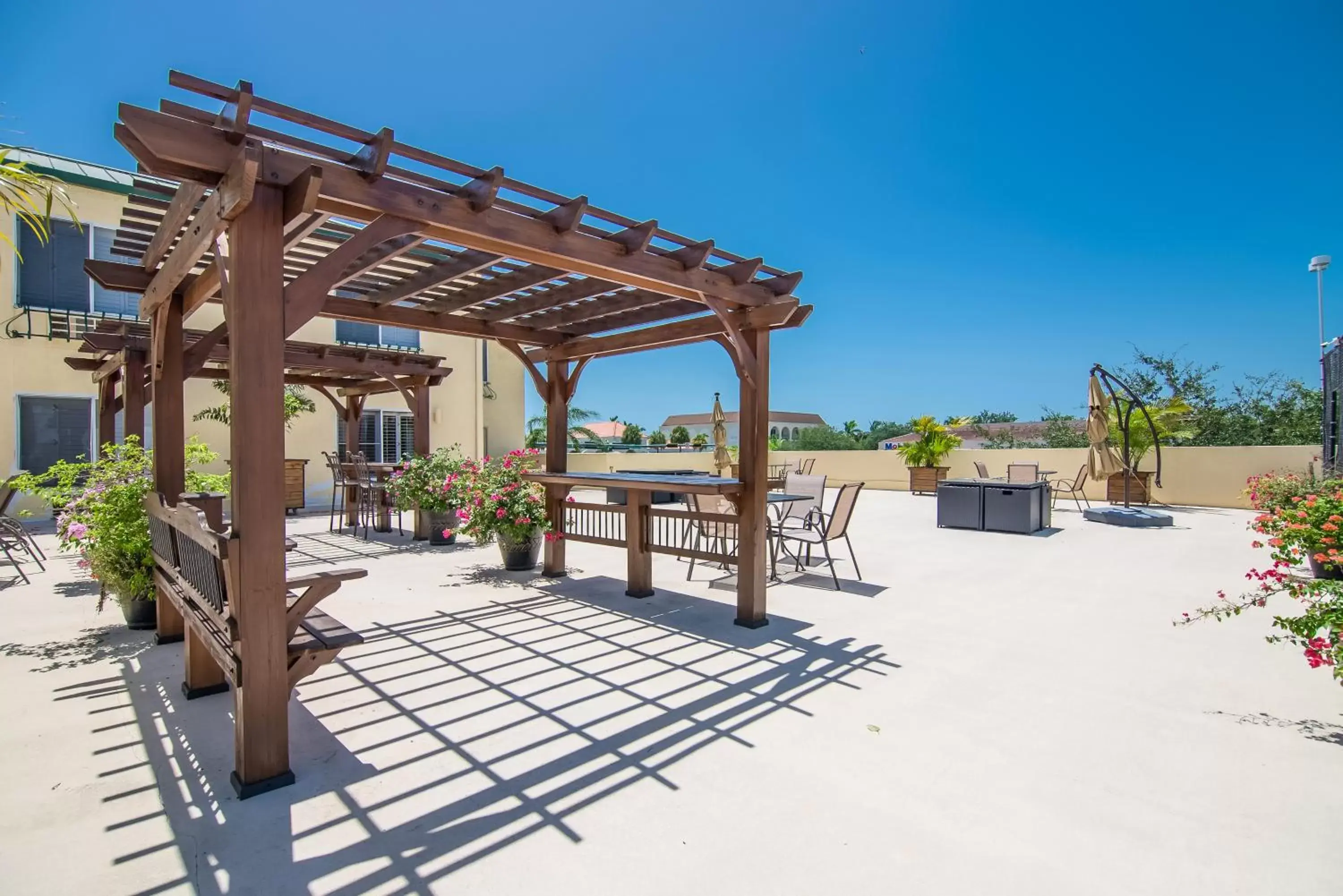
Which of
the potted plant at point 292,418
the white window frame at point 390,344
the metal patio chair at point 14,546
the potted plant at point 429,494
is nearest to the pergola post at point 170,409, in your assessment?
the metal patio chair at point 14,546

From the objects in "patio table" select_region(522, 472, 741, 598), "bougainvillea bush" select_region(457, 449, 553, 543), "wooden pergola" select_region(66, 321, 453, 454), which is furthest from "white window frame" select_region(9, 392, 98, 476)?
"patio table" select_region(522, 472, 741, 598)

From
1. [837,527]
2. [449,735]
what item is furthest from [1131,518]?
[449,735]

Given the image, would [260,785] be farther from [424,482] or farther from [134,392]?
[424,482]

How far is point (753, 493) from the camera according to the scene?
4.33 metres

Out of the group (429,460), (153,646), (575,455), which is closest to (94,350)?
(429,460)

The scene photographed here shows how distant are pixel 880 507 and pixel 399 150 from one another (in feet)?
37.6

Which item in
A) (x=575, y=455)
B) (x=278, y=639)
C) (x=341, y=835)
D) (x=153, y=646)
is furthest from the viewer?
(x=575, y=455)

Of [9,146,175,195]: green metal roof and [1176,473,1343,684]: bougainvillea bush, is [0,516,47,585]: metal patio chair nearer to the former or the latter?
[9,146,175,195]: green metal roof

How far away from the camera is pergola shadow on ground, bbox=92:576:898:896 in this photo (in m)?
1.90

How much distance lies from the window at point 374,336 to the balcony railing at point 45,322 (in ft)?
10.9

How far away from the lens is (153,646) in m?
3.78

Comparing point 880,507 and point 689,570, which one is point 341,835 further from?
point 880,507

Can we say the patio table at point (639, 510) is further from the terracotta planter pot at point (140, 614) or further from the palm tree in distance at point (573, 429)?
the palm tree in distance at point (573, 429)

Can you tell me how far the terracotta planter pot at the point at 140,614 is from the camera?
407 centimetres
